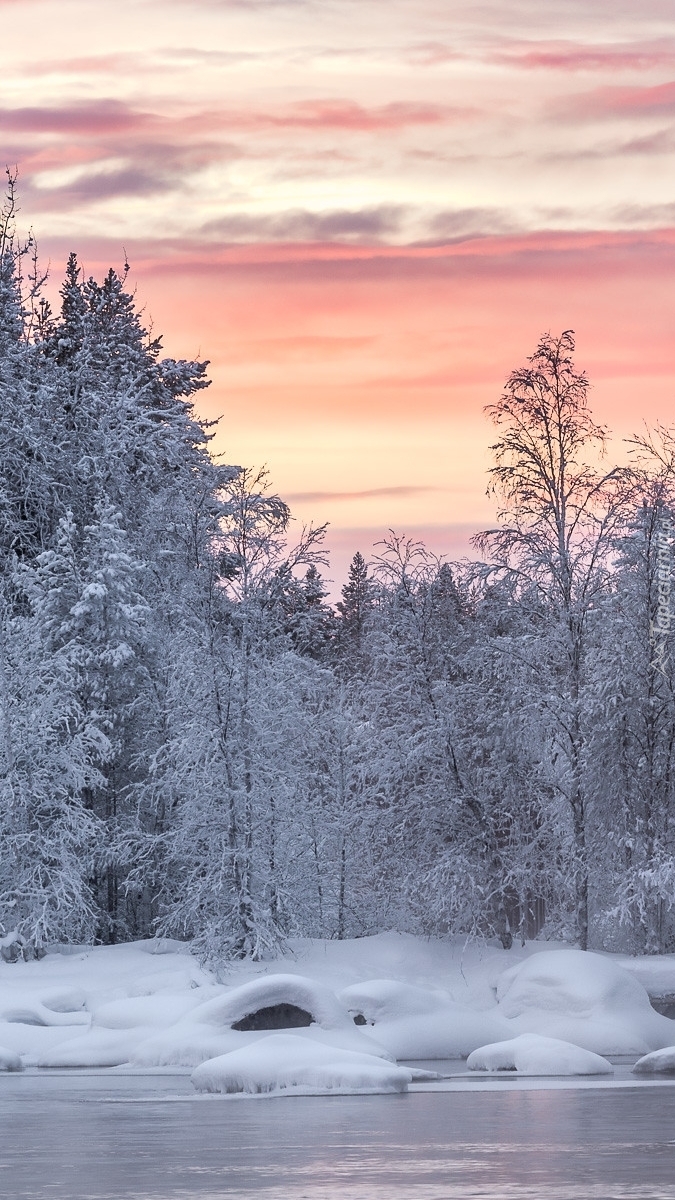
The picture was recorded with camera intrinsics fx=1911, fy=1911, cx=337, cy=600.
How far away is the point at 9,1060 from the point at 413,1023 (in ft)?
23.3

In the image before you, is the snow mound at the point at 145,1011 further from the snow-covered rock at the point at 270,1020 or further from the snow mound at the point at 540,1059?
the snow mound at the point at 540,1059

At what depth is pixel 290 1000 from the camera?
29703mm

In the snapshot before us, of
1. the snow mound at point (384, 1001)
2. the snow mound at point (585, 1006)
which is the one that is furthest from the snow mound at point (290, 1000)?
the snow mound at point (585, 1006)

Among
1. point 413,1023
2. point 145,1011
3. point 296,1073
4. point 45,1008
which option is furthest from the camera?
point 45,1008

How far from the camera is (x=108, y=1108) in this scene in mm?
23734

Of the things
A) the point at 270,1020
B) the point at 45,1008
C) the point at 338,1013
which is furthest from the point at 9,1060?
the point at 338,1013

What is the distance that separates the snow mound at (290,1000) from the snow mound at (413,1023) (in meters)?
3.43

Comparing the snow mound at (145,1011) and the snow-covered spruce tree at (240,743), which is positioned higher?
the snow-covered spruce tree at (240,743)

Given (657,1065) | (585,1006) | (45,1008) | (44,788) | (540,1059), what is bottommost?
(657,1065)

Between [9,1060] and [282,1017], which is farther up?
[282,1017]

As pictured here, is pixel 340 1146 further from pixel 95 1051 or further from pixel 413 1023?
pixel 413 1023

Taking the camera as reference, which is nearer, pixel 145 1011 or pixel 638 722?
pixel 145 1011

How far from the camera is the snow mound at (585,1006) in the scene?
34.2 meters

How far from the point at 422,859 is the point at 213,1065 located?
17240mm
